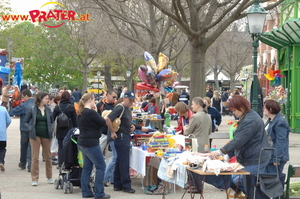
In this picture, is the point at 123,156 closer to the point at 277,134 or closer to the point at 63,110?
the point at 63,110

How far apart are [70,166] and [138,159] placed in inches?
50.1

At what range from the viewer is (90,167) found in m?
9.66

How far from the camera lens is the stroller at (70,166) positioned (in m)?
10.1

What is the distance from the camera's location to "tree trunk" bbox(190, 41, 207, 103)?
18.8 meters

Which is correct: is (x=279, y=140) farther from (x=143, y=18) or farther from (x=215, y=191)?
(x=143, y=18)

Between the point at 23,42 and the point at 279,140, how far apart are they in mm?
57280

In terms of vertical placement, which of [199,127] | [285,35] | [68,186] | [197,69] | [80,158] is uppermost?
[285,35]

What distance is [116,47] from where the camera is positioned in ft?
157

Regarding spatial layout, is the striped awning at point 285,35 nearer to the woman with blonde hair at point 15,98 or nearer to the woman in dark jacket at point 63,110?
the woman with blonde hair at point 15,98

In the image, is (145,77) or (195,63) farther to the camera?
(195,63)

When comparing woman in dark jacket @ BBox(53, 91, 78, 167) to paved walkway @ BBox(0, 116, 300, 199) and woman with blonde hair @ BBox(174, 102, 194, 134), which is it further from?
woman with blonde hair @ BBox(174, 102, 194, 134)

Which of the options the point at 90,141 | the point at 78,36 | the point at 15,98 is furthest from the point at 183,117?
the point at 78,36

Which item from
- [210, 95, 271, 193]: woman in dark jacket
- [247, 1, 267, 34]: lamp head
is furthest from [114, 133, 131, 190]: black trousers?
[247, 1, 267, 34]: lamp head

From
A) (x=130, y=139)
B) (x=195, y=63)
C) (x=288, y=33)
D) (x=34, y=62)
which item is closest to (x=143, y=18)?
(x=288, y=33)
